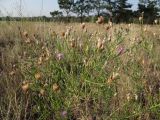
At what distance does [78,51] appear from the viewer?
8.58 feet

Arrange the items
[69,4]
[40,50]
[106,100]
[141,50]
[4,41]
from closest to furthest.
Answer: [106,100]
[40,50]
[141,50]
[4,41]
[69,4]

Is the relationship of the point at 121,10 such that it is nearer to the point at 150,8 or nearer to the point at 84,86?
the point at 150,8

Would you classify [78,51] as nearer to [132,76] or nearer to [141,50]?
[132,76]

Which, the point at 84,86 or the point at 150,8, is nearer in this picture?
the point at 84,86

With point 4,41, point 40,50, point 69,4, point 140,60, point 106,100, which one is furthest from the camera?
point 69,4

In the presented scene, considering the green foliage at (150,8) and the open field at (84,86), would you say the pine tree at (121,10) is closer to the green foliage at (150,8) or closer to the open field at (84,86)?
the green foliage at (150,8)

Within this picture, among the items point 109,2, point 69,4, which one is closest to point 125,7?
point 109,2

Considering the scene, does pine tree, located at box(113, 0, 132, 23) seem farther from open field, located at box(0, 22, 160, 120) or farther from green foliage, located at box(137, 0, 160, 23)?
open field, located at box(0, 22, 160, 120)

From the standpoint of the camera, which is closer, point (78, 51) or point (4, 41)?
point (78, 51)

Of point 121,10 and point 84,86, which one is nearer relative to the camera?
point 84,86

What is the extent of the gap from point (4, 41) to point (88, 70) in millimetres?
3239

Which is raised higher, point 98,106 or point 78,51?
point 78,51

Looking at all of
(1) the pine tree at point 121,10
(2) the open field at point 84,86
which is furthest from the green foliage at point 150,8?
(2) the open field at point 84,86

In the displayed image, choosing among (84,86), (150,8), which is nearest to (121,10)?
(150,8)
